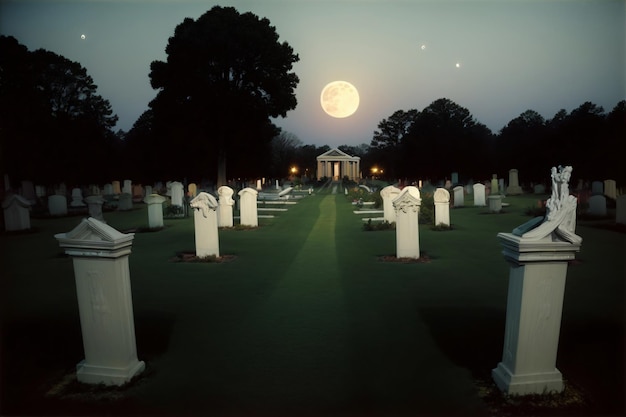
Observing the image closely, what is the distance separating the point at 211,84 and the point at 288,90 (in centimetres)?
734

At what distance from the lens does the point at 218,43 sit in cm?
3397

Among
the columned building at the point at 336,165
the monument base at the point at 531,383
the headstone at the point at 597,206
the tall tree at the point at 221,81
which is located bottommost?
the monument base at the point at 531,383

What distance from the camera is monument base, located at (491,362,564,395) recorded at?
3.96m

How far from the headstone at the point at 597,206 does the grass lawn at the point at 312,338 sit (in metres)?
7.34

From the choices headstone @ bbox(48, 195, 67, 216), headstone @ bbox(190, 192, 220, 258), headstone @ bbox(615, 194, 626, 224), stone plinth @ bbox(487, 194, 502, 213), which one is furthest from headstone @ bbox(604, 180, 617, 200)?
headstone @ bbox(48, 195, 67, 216)

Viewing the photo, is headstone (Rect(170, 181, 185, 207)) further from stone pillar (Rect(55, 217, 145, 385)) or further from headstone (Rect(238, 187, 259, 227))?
stone pillar (Rect(55, 217, 145, 385))

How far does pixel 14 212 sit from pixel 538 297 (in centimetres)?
1944

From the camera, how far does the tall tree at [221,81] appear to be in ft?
113

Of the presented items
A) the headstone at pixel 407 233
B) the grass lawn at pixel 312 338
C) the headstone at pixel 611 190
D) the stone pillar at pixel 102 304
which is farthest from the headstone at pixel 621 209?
the stone pillar at pixel 102 304

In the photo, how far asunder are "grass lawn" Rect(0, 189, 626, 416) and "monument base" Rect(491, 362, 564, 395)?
0.13m

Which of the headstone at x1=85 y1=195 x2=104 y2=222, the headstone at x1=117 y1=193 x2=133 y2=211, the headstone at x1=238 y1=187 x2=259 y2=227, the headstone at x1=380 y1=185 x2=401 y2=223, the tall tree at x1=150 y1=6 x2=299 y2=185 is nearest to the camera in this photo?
the headstone at x1=380 y1=185 x2=401 y2=223

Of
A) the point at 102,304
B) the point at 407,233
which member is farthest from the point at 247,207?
the point at 102,304

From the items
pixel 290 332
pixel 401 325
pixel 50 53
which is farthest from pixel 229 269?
pixel 50 53

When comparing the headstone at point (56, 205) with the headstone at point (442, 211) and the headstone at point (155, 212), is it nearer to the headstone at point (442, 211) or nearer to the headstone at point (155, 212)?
the headstone at point (155, 212)
